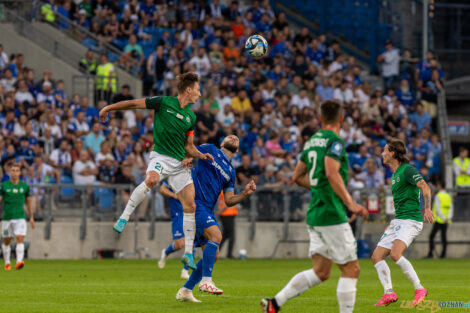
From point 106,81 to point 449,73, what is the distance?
14.5 m

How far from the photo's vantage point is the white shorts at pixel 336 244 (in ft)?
28.4

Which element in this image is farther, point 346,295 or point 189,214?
point 189,214

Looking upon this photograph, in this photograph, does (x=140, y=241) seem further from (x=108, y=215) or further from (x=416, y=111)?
(x=416, y=111)

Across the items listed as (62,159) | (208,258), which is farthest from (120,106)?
(62,159)

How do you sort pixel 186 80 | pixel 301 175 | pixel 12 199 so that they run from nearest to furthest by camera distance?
1. pixel 301 175
2. pixel 186 80
3. pixel 12 199

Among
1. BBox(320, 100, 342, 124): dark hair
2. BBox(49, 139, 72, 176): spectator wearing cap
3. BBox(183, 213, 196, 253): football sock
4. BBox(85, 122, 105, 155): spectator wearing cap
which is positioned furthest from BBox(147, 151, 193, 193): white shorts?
BBox(85, 122, 105, 155): spectator wearing cap

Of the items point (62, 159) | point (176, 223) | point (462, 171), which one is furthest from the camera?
point (462, 171)

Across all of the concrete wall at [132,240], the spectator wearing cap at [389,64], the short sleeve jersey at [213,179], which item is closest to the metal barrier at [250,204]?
the concrete wall at [132,240]

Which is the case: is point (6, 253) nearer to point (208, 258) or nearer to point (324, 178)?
point (208, 258)

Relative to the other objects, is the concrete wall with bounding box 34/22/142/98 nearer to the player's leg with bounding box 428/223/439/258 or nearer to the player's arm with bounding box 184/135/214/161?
the player's leg with bounding box 428/223/439/258

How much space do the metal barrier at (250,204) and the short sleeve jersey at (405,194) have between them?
41.2 ft

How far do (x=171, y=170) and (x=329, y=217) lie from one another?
4.62 m

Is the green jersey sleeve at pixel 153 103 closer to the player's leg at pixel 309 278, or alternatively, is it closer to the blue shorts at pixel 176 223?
the player's leg at pixel 309 278

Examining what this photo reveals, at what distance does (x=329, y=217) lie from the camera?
344 inches
